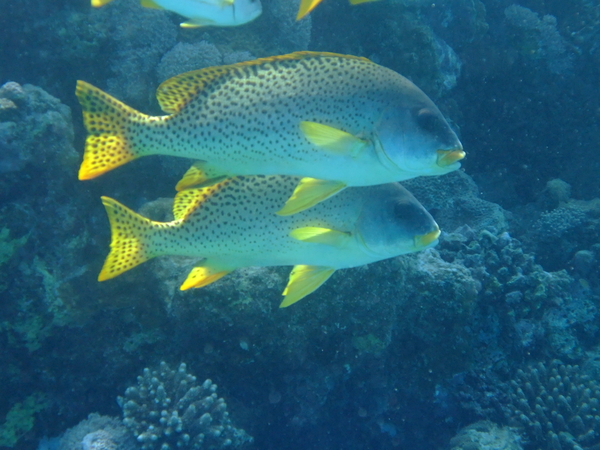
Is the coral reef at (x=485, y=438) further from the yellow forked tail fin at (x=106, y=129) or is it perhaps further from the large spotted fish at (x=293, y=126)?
the yellow forked tail fin at (x=106, y=129)

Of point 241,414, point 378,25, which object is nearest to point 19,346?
point 241,414

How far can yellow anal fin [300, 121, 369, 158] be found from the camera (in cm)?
233

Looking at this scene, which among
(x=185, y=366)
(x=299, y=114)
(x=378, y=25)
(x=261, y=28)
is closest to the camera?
(x=299, y=114)

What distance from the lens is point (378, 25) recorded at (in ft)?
21.3

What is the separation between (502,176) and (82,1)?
854 centimetres

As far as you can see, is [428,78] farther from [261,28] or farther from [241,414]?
[241,414]

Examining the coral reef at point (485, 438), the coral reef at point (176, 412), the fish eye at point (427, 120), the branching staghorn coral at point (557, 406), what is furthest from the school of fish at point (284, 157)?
the branching staghorn coral at point (557, 406)

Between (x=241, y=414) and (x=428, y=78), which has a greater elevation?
(x=428, y=78)

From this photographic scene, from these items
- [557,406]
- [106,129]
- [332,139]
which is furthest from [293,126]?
[557,406]

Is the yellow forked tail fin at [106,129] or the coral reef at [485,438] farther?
the coral reef at [485,438]

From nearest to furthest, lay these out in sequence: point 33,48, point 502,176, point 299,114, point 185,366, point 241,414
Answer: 1. point 299,114
2. point 185,366
3. point 241,414
4. point 33,48
5. point 502,176

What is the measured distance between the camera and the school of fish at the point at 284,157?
245 centimetres

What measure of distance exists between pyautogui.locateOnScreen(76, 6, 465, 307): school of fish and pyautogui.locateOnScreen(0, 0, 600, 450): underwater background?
123 centimetres

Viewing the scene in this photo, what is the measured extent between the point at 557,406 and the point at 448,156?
180 inches
